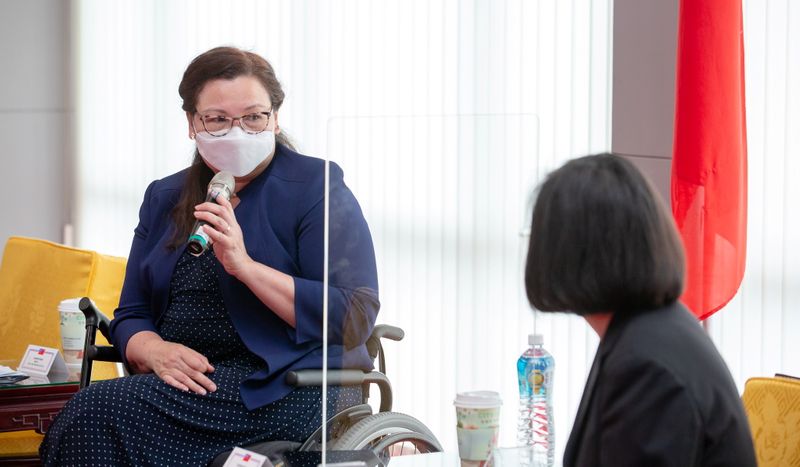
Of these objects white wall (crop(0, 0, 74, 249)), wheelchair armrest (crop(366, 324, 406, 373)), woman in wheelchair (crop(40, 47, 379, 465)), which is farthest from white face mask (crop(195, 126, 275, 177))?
white wall (crop(0, 0, 74, 249))

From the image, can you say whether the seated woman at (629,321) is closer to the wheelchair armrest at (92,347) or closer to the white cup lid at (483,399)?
the white cup lid at (483,399)

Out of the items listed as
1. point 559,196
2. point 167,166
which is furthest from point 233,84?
point 167,166

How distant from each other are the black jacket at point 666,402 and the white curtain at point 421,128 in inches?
18.6

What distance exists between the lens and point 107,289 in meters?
3.38

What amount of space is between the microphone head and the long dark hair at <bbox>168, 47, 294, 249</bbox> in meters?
0.20

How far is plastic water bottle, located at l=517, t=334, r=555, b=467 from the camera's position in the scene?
5.78ft

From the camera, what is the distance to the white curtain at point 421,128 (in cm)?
177

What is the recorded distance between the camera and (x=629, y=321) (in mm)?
1307

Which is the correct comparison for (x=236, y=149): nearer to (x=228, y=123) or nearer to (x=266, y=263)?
(x=228, y=123)

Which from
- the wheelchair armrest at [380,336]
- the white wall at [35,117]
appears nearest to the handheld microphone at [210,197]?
the wheelchair armrest at [380,336]

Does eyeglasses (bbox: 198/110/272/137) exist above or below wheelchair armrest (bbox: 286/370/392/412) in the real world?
above

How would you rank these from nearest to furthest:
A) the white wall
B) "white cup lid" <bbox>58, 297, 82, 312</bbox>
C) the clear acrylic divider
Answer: the clear acrylic divider → "white cup lid" <bbox>58, 297, 82, 312</bbox> → the white wall

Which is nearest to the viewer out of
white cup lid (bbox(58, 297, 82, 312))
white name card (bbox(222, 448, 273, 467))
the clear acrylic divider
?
the clear acrylic divider

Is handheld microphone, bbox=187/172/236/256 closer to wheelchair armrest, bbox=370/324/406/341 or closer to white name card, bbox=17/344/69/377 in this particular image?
wheelchair armrest, bbox=370/324/406/341
